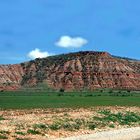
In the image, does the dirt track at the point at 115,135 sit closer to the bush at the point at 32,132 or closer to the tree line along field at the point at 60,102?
the bush at the point at 32,132

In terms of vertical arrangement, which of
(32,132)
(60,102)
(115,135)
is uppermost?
(60,102)

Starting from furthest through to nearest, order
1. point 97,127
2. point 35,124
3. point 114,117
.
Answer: point 114,117, point 97,127, point 35,124

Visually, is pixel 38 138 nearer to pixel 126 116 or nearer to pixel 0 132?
pixel 0 132

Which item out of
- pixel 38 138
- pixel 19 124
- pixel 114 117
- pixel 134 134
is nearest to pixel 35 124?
pixel 19 124

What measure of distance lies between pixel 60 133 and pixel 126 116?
58.0 feet

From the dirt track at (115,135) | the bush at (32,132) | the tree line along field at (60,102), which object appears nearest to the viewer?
the dirt track at (115,135)

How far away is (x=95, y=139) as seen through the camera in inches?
1323

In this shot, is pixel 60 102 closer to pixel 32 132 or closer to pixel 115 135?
pixel 115 135

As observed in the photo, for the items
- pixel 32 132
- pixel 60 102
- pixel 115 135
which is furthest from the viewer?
pixel 60 102

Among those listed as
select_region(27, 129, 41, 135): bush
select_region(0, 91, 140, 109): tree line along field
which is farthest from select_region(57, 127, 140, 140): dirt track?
select_region(0, 91, 140, 109): tree line along field

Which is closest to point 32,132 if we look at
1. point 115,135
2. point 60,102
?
point 115,135

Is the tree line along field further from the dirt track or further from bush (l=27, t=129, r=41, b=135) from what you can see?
bush (l=27, t=129, r=41, b=135)

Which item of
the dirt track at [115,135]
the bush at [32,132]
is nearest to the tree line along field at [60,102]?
the dirt track at [115,135]

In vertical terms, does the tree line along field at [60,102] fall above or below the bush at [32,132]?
above
